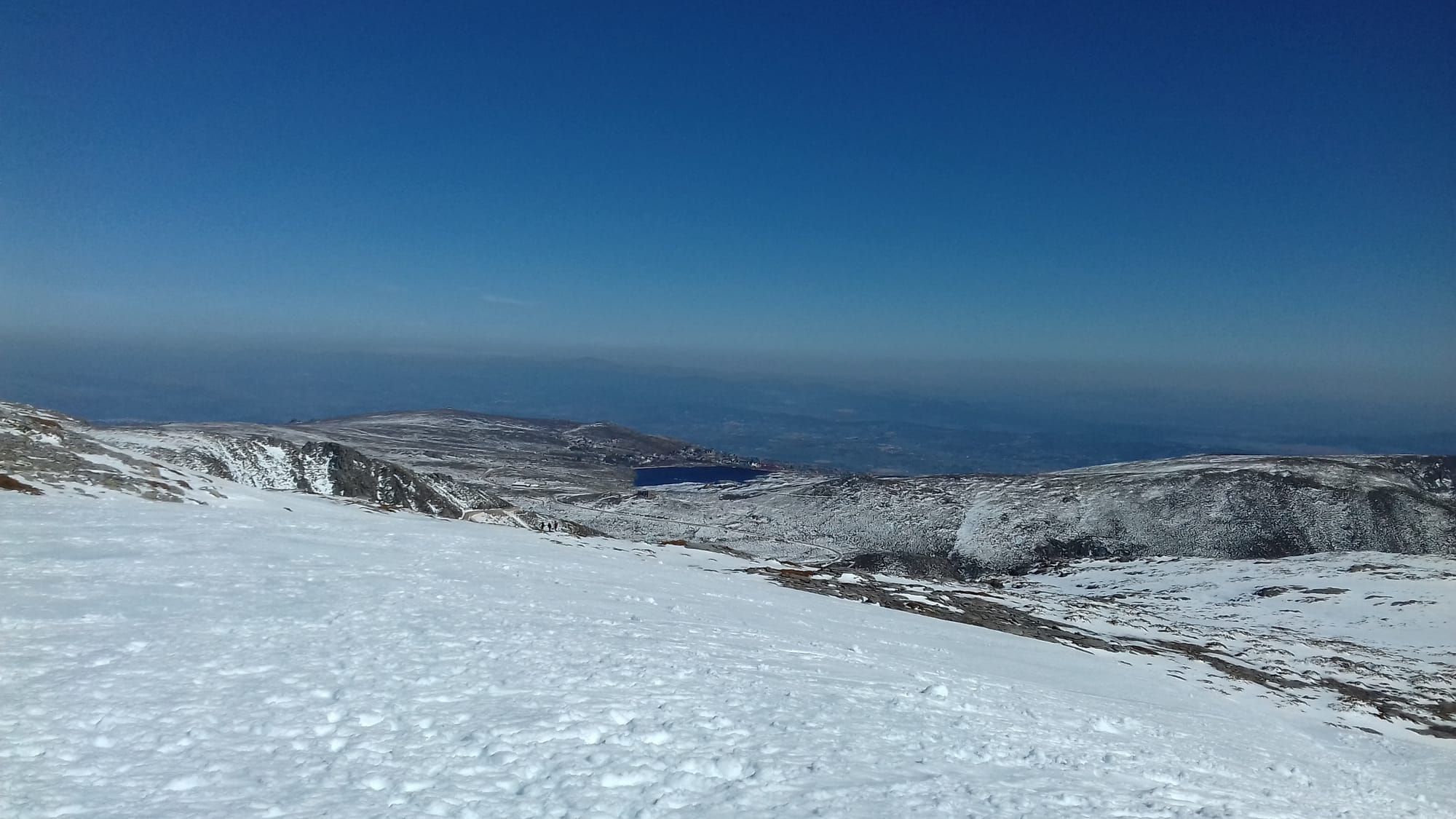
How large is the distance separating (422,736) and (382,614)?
5982 mm

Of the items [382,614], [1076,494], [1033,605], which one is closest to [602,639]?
[382,614]

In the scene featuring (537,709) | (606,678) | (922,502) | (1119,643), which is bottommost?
(922,502)

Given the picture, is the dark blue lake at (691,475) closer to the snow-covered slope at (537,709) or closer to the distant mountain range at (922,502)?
the distant mountain range at (922,502)

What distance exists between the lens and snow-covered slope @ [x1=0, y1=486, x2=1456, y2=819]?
729cm

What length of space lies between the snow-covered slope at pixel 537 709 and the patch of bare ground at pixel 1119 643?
2.63 metres

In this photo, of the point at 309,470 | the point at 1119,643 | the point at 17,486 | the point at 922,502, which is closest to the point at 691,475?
the point at 922,502

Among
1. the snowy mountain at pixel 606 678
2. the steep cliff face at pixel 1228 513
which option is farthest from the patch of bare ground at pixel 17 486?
the steep cliff face at pixel 1228 513

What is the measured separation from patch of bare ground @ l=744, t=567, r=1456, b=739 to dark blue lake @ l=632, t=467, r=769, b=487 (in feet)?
278

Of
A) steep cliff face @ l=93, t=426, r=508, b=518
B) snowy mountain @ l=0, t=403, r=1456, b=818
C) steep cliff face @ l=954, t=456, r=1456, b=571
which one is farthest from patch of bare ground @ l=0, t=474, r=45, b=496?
steep cliff face @ l=954, t=456, r=1456, b=571

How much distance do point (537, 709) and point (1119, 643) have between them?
2303 centimetres

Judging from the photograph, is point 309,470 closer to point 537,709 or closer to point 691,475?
point 537,709

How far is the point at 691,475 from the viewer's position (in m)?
127

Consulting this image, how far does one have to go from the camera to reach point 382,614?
44.2 ft

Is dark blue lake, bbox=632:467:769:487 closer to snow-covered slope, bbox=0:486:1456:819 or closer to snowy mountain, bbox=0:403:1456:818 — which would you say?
snowy mountain, bbox=0:403:1456:818
